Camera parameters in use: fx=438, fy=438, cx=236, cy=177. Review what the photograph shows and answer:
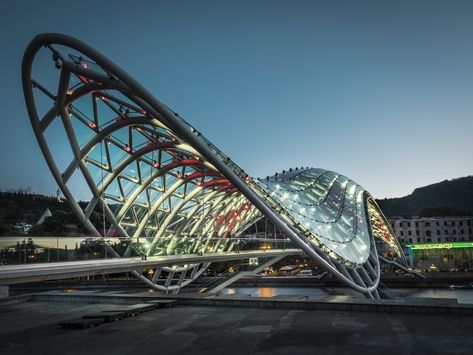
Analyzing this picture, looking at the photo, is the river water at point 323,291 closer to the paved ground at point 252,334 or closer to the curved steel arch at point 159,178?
the curved steel arch at point 159,178

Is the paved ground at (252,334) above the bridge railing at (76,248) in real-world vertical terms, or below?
below

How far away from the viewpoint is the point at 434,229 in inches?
5012

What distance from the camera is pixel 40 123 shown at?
27109 millimetres

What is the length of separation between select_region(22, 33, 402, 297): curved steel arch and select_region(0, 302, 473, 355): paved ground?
571 cm

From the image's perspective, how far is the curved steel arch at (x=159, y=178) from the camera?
22359mm

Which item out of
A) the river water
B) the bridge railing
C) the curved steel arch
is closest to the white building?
the river water

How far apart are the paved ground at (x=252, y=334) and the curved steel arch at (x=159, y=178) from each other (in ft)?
18.7

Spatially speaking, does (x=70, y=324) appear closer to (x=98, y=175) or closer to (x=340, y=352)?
(x=340, y=352)

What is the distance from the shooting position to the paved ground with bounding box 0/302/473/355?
14.4 meters

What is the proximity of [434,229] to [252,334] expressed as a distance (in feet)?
409

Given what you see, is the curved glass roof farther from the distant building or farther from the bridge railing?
the distant building

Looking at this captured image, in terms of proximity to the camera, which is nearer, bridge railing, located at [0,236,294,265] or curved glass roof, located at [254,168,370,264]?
bridge railing, located at [0,236,294,265]

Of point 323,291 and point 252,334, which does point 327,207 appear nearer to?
point 323,291

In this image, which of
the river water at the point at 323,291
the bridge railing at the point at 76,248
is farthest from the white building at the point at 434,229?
the bridge railing at the point at 76,248
